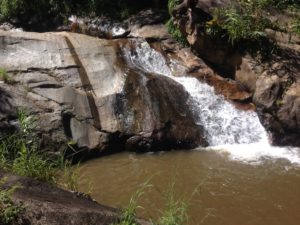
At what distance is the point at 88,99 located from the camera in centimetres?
835

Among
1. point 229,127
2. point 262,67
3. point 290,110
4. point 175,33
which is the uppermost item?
point 175,33

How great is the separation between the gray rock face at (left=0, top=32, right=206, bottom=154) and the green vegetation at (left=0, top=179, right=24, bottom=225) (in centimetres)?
375

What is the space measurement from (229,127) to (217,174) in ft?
5.86

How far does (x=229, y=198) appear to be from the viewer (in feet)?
20.8

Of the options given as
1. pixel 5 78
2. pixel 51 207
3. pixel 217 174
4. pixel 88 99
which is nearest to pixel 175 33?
pixel 88 99

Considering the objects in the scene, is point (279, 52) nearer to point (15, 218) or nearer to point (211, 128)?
point (211, 128)

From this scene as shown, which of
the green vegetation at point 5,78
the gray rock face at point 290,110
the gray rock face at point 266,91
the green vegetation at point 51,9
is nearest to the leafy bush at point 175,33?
the green vegetation at point 51,9

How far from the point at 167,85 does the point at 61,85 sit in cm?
208

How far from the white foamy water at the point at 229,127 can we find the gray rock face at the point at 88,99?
0.26 m

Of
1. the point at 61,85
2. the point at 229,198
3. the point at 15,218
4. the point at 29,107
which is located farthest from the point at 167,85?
the point at 15,218

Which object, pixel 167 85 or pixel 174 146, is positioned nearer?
pixel 174 146

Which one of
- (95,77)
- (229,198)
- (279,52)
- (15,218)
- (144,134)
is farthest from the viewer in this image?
(279,52)

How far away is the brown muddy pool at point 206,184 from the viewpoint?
232 inches

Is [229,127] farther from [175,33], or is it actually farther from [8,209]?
[8,209]
